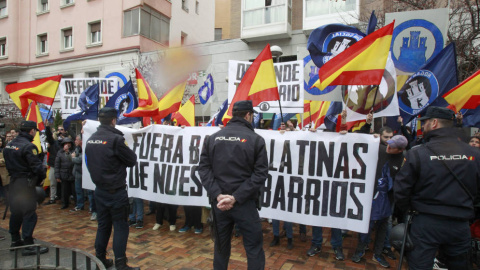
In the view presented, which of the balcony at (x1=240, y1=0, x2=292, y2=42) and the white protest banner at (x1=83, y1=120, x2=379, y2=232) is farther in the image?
the balcony at (x1=240, y1=0, x2=292, y2=42)

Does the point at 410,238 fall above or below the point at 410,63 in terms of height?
below

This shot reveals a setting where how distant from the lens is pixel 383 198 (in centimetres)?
420

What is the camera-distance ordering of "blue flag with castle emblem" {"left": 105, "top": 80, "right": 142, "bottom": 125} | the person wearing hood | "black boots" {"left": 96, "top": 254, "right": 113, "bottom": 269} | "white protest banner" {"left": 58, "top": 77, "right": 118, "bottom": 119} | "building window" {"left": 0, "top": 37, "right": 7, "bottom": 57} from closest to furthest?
"black boots" {"left": 96, "top": 254, "right": 113, "bottom": 269} < "blue flag with castle emblem" {"left": 105, "top": 80, "right": 142, "bottom": 125} < the person wearing hood < "white protest banner" {"left": 58, "top": 77, "right": 118, "bottom": 119} < "building window" {"left": 0, "top": 37, "right": 7, "bottom": 57}

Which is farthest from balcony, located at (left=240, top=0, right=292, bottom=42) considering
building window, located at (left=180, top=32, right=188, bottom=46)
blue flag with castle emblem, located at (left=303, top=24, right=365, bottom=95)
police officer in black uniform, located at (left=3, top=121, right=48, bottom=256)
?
police officer in black uniform, located at (left=3, top=121, right=48, bottom=256)

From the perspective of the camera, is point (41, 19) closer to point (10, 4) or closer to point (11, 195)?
point (10, 4)

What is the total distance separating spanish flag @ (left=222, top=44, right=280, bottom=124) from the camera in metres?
4.61

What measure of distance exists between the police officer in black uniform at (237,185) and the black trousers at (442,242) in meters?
1.45

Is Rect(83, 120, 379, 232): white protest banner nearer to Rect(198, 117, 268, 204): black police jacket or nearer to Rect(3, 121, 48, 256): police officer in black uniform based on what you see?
Rect(198, 117, 268, 204): black police jacket

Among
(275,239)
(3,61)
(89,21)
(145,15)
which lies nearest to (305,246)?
(275,239)

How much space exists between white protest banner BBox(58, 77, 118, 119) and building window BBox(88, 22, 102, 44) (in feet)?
46.6

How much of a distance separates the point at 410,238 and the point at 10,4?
101 ft

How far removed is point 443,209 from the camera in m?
2.63

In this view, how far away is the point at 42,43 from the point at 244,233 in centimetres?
2662

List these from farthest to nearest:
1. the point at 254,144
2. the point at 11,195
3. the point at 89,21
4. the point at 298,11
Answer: the point at 89,21 < the point at 298,11 < the point at 11,195 < the point at 254,144
